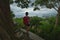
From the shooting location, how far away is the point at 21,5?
620 inches

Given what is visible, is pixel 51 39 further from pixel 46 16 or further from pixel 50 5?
pixel 46 16

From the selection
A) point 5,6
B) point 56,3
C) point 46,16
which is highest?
point 5,6

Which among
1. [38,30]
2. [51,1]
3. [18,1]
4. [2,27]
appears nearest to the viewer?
[2,27]

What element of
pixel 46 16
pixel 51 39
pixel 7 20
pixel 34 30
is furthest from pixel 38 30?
pixel 7 20

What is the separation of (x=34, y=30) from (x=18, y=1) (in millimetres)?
3402

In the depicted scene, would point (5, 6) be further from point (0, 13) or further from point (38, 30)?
point (38, 30)

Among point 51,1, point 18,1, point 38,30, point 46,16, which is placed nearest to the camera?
point 18,1

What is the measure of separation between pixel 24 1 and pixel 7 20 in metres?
10.9

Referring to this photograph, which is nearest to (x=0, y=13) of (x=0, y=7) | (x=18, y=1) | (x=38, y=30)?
(x=0, y=7)

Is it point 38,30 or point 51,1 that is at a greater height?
point 51,1

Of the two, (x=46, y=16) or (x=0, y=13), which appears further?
(x=46, y=16)

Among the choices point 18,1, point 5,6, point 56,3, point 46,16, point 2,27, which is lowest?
point 46,16

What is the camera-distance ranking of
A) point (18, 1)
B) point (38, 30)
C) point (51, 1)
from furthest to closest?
point (51, 1) → point (38, 30) → point (18, 1)

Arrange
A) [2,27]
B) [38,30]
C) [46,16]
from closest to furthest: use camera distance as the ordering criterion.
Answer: [2,27]
[38,30]
[46,16]
